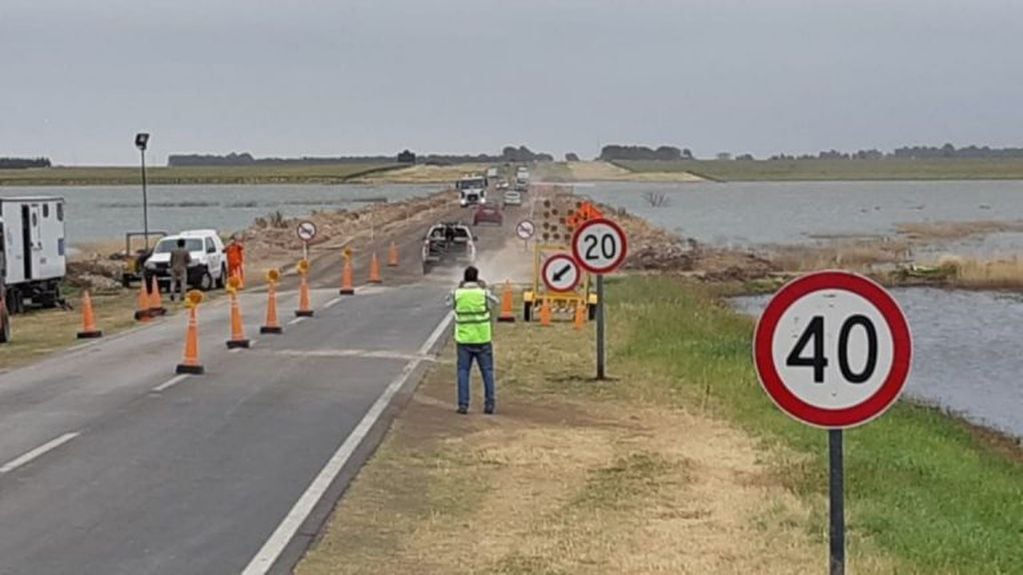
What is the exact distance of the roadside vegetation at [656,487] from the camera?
10.4m

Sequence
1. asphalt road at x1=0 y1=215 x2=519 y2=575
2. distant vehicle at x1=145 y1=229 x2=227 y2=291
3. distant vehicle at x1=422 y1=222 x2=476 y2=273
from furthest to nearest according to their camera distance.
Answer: distant vehicle at x1=422 y1=222 x2=476 y2=273 → distant vehicle at x1=145 y1=229 x2=227 y2=291 → asphalt road at x1=0 y1=215 x2=519 y2=575

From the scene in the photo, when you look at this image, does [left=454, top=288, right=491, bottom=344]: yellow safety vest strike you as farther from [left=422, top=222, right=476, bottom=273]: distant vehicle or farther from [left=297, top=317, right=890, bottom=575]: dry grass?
[left=422, top=222, right=476, bottom=273]: distant vehicle

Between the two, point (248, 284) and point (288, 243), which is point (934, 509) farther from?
point (288, 243)

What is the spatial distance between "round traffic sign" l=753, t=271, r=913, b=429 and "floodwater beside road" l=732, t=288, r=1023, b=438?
52.9 ft

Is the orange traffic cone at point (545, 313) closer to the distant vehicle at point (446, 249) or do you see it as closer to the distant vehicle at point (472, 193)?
the distant vehicle at point (446, 249)

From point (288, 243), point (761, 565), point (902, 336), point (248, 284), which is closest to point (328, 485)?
point (761, 565)

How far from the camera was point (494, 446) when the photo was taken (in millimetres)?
15297

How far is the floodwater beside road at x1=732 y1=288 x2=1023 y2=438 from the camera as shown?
1035 inches

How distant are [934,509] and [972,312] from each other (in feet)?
116

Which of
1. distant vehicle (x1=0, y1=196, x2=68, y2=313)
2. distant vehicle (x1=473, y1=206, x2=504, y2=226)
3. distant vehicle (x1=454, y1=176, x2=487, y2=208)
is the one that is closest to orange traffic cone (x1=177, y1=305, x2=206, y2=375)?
distant vehicle (x1=0, y1=196, x2=68, y2=313)

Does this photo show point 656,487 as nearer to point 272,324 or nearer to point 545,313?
point 272,324

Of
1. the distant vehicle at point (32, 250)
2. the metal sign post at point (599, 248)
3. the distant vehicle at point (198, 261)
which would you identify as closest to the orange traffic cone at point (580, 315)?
the metal sign post at point (599, 248)

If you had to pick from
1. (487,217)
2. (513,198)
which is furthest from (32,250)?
(513,198)

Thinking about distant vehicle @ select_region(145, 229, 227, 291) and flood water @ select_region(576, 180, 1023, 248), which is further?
flood water @ select_region(576, 180, 1023, 248)
